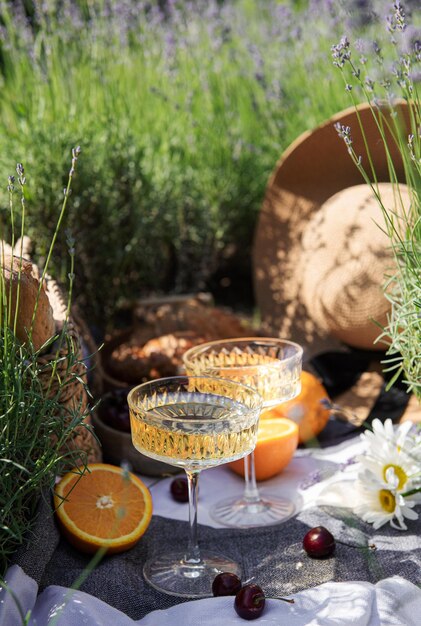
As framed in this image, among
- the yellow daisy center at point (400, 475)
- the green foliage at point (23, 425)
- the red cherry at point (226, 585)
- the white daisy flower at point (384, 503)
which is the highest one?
the green foliage at point (23, 425)

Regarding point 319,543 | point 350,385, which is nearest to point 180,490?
point 319,543

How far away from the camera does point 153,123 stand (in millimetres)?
2549

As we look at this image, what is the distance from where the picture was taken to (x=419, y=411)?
191 centimetres

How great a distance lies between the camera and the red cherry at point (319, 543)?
142cm

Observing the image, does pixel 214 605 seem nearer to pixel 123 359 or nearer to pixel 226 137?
pixel 123 359

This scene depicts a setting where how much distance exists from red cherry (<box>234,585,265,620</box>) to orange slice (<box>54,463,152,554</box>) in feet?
0.92

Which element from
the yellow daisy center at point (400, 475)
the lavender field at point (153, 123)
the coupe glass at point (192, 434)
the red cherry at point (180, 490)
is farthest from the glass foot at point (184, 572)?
the lavender field at point (153, 123)

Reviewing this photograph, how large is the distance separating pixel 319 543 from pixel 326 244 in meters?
0.97

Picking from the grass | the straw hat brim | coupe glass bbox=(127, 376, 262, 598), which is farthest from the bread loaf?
the straw hat brim

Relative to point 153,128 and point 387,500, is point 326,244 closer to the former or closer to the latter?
point 153,128

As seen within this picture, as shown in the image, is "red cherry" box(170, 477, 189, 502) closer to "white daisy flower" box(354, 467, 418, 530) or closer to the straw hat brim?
"white daisy flower" box(354, 467, 418, 530)

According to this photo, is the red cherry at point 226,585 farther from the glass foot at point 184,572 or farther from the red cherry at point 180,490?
the red cherry at point 180,490

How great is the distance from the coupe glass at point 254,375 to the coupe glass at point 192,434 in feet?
0.41

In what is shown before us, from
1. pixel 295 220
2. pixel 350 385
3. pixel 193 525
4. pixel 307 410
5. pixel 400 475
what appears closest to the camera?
pixel 193 525
